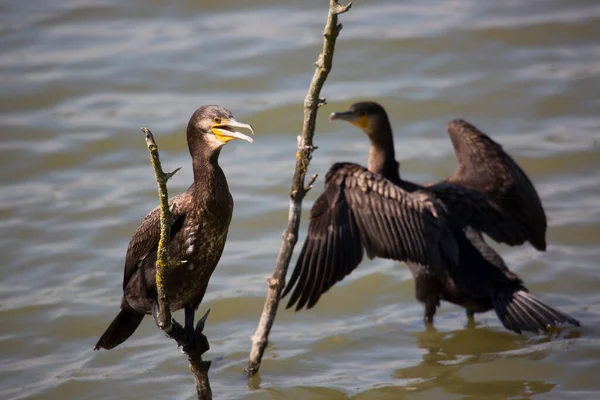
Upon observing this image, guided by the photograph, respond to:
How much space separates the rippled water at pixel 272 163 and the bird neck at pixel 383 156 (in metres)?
0.99

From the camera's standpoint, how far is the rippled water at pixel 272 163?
20.9ft

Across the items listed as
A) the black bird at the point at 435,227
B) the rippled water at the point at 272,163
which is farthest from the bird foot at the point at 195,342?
the rippled water at the point at 272,163

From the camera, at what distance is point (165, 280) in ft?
13.8

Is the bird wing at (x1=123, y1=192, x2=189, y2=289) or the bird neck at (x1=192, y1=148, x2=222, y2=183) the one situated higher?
the bird neck at (x1=192, y1=148, x2=222, y2=183)

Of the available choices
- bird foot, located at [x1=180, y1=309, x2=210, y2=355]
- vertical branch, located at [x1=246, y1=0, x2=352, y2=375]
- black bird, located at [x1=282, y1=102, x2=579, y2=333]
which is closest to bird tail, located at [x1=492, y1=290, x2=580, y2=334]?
black bird, located at [x1=282, y1=102, x2=579, y2=333]

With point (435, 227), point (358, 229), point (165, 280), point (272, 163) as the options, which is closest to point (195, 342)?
point (165, 280)

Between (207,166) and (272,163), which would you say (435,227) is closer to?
(207,166)

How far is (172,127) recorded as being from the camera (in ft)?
31.1

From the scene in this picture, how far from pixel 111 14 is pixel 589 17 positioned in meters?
5.74

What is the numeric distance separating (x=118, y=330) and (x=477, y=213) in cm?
279

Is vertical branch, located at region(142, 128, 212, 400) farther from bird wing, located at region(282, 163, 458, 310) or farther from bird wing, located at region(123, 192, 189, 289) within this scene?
bird wing, located at region(282, 163, 458, 310)

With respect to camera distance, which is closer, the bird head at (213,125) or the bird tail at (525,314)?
the bird head at (213,125)

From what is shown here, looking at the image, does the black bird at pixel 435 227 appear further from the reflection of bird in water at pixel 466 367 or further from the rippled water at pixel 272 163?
the rippled water at pixel 272 163

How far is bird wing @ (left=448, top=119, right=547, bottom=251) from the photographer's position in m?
6.97
